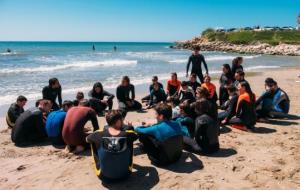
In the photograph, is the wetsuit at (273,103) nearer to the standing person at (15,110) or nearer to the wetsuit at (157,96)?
the wetsuit at (157,96)

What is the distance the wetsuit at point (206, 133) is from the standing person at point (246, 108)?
5.89ft

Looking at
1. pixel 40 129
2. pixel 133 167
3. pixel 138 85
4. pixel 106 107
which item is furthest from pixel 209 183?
pixel 138 85

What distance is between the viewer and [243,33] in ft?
295

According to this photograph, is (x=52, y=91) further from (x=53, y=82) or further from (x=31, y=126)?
(x=31, y=126)

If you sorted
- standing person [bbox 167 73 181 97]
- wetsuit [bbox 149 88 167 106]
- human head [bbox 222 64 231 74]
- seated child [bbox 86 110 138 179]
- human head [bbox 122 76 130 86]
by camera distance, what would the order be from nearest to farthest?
seated child [bbox 86 110 138 179] < human head [bbox 122 76 130 86] < human head [bbox 222 64 231 74] < wetsuit [bbox 149 88 167 106] < standing person [bbox 167 73 181 97]

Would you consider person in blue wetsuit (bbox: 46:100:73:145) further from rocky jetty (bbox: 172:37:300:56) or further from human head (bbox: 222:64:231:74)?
rocky jetty (bbox: 172:37:300:56)

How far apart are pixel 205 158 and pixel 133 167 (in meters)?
1.44

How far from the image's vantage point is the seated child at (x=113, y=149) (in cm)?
540

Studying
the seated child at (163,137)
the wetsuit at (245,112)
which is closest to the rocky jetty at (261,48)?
the wetsuit at (245,112)

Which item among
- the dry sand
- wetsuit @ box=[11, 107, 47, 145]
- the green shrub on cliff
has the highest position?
the green shrub on cliff

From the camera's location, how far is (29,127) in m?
7.62

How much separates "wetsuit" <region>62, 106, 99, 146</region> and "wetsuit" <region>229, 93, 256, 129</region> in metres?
3.59

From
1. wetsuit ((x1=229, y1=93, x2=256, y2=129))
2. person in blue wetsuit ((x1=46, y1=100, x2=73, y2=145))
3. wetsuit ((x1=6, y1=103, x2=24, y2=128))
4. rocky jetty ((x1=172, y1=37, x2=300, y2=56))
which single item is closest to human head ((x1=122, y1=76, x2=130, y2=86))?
wetsuit ((x1=6, y1=103, x2=24, y2=128))

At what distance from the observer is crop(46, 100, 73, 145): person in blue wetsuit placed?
285 inches
